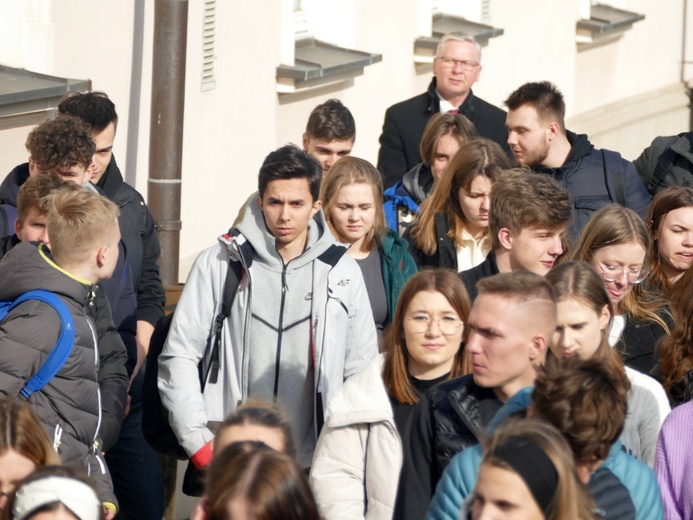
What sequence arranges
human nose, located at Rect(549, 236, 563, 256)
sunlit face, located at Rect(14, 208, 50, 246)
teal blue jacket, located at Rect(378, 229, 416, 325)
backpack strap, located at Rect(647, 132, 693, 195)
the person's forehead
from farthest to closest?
backpack strap, located at Rect(647, 132, 693, 195)
the person's forehead
teal blue jacket, located at Rect(378, 229, 416, 325)
human nose, located at Rect(549, 236, 563, 256)
sunlit face, located at Rect(14, 208, 50, 246)

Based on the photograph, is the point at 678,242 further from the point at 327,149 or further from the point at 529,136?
the point at 327,149

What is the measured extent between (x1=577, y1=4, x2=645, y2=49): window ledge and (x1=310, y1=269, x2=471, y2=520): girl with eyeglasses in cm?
1318

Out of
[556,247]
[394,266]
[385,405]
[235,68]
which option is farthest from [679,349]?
[235,68]

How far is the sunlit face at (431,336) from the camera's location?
4.83 meters

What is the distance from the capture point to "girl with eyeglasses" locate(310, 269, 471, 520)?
A: 461 cm

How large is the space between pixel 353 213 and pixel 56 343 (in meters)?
1.90

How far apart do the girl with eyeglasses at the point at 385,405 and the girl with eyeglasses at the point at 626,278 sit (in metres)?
0.90

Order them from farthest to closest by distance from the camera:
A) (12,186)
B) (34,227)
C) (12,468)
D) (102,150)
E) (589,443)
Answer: (102,150) → (12,186) → (34,227) → (12,468) → (589,443)

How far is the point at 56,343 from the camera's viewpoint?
4863mm

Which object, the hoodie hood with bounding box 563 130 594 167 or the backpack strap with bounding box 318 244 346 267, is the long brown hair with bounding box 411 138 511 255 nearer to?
the hoodie hood with bounding box 563 130 594 167

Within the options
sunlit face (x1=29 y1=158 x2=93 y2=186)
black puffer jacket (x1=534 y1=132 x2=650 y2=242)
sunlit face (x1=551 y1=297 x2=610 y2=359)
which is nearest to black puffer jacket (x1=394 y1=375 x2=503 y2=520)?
sunlit face (x1=551 y1=297 x2=610 y2=359)

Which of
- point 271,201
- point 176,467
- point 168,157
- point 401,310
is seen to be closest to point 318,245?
point 271,201

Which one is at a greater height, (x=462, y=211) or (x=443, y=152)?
(x=443, y=152)

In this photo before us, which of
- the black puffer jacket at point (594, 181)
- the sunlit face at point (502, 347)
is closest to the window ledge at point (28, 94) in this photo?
the black puffer jacket at point (594, 181)
